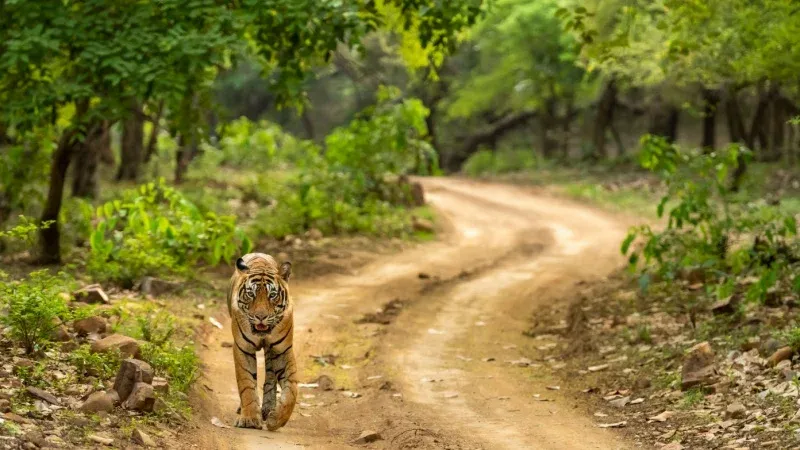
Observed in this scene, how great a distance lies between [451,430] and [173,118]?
731cm

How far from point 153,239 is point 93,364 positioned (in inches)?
226

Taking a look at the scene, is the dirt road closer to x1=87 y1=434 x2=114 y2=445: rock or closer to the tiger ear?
x1=87 y1=434 x2=114 y2=445: rock

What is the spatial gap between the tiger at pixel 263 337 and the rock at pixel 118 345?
3.96 ft

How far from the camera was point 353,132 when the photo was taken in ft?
74.8

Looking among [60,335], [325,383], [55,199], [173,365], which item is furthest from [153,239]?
[173,365]

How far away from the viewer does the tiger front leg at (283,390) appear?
28.0ft

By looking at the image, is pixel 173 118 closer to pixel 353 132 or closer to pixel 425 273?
pixel 425 273

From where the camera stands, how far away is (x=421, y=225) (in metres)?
23.8

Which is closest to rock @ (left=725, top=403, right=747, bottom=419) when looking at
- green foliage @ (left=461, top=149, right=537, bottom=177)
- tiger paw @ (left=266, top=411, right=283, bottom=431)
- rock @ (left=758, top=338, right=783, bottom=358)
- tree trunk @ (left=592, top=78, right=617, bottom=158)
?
rock @ (left=758, top=338, right=783, bottom=358)

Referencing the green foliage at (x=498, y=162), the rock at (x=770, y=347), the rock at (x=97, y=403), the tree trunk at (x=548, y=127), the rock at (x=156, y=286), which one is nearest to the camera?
the rock at (x=97, y=403)

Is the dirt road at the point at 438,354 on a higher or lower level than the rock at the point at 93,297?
lower

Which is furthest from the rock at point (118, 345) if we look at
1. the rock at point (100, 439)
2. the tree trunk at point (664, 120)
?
the tree trunk at point (664, 120)

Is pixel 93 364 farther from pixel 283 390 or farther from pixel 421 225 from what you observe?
pixel 421 225

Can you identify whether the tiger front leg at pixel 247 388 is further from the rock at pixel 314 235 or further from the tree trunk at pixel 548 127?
the tree trunk at pixel 548 127
